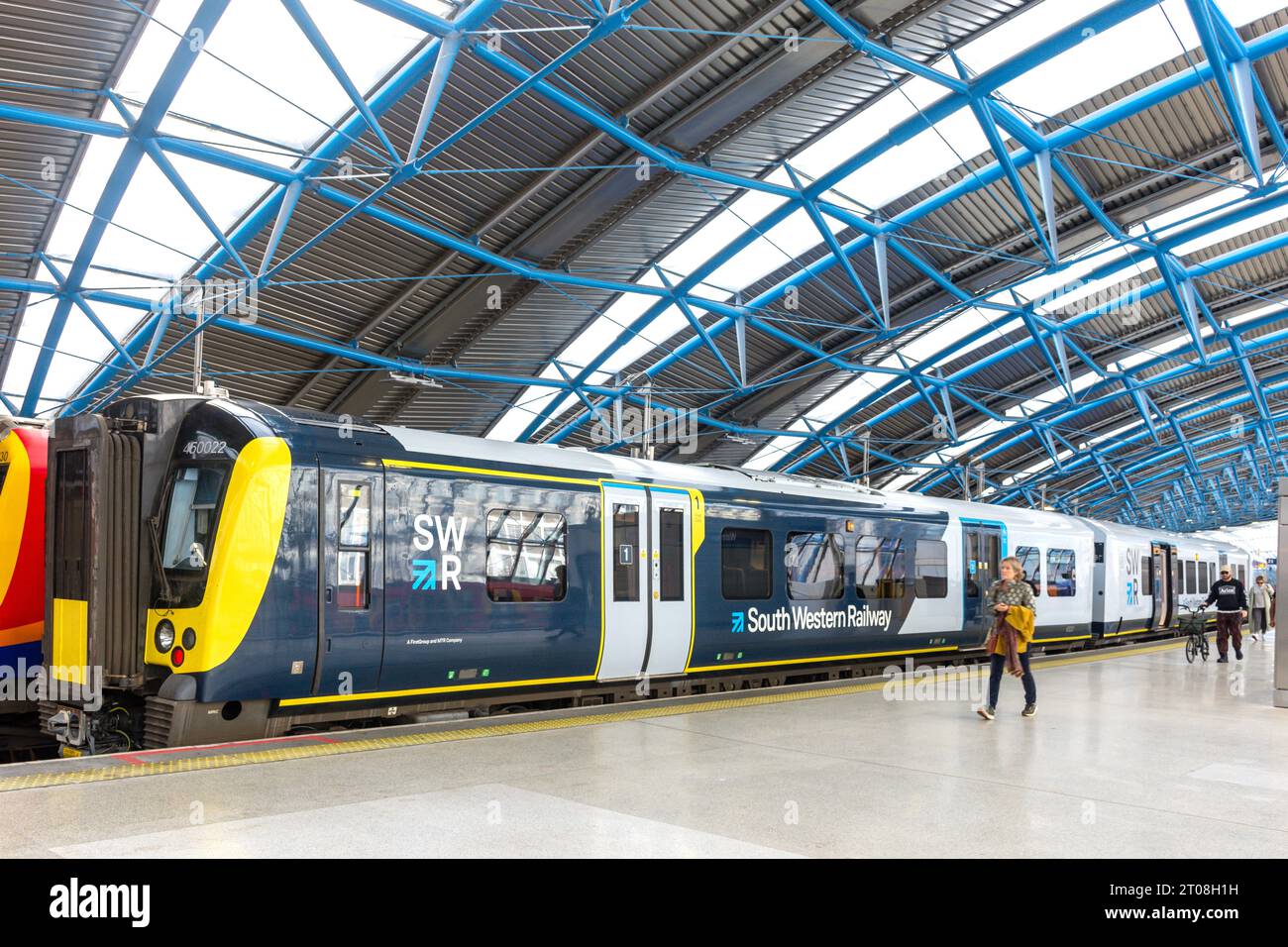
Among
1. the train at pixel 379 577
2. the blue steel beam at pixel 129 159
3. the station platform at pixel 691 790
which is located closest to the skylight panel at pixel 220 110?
the blue steel beam at pixel 129 159

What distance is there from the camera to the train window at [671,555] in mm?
12000

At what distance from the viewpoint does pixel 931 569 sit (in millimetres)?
16828

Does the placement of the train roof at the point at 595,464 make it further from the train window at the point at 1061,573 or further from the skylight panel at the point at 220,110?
the skylight panel at the point at 220,110

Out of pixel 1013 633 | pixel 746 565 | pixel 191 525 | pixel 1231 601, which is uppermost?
pixel 191 525

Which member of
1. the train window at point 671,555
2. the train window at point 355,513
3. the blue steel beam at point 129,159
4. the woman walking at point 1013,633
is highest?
the blue steel beam at point 129,159

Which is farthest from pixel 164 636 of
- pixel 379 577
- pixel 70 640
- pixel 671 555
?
pixel 671 555

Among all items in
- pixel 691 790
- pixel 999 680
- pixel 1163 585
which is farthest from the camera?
pixel 1163 585

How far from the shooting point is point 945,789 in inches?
285

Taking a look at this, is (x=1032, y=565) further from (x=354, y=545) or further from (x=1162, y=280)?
(x=354, y=545)

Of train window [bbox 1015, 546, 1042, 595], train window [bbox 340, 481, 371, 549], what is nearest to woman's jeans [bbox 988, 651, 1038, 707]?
train window [bbox 340, 481, 371, 549]

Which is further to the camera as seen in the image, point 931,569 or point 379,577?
point 931,569

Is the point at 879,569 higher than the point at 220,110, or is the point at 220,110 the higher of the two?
the point at 220,110

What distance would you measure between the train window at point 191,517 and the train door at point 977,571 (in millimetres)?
13042

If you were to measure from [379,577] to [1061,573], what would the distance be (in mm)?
16589
